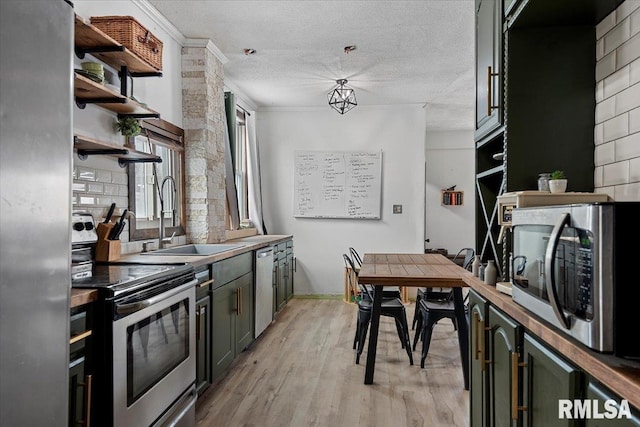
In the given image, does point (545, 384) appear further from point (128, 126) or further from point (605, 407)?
point (128, 126)

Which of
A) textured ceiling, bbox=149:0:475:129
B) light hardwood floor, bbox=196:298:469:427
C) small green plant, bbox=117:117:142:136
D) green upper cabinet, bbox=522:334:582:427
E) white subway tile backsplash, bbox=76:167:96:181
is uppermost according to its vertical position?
textured ceiling, bbox=149:0:475:129

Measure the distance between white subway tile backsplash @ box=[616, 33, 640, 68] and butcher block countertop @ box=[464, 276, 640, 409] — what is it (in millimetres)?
1009

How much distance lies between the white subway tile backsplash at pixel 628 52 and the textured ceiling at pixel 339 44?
5.09 feet

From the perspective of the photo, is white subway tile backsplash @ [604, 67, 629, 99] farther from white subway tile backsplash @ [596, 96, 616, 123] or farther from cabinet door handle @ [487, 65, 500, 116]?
cabinet door handle @ [487, 65, 500, 116]

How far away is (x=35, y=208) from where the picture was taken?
113 cm

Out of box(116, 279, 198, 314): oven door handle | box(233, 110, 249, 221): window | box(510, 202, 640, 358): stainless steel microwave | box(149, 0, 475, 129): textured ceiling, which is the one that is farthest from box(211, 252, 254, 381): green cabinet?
box(510, 202, 640, 358): stainless steel microwave

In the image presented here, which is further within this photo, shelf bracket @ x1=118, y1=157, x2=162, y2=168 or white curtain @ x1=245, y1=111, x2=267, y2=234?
white curtain @ x1=245, y1=111, x2=267, y2=234

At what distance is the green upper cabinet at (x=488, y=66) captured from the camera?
6.38ft

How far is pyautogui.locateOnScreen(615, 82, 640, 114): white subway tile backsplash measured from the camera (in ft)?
4.92

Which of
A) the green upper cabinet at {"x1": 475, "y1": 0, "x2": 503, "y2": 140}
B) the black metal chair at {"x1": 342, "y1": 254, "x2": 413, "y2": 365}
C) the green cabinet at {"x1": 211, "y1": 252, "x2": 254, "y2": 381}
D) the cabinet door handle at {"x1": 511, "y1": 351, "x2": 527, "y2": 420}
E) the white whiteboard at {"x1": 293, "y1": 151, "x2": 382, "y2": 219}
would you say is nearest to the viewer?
the cabinet door handle at {"x1": 511, "y1": 351, "x2": 527, "y2": 420}

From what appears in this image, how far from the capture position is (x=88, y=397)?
1.44m

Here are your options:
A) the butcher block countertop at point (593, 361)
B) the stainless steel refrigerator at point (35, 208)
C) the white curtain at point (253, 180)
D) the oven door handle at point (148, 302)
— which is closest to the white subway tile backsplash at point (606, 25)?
the butcher block countertop at point (593, 361)

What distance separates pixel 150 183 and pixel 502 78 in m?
2.48

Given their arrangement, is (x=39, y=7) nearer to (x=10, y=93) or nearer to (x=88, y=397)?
(x=10, y=93)
